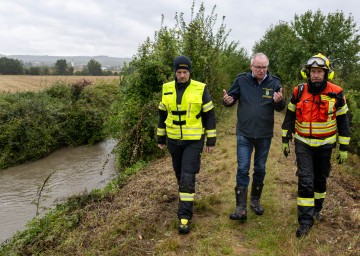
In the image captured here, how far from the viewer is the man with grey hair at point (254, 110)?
198 inches

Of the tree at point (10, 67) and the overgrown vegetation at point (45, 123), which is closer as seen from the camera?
the overgrown vegetation at point (45, 123)

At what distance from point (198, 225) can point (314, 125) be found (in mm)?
2240

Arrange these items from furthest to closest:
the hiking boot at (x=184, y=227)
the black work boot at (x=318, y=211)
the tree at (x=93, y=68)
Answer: the tree at (x=93, y=68), the black work boot at (x=318, y=211), the hiking boot at (x=184, y=227)

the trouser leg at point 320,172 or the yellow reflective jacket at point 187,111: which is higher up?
the yellow reflective jacket at point 187,111

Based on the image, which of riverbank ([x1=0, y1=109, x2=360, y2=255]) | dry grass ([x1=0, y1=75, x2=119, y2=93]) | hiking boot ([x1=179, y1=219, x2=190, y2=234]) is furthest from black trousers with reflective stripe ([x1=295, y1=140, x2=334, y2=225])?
dry grass ([x1=0, y1=75, x2=119, y2=93])

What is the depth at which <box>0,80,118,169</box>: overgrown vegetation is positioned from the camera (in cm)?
1605

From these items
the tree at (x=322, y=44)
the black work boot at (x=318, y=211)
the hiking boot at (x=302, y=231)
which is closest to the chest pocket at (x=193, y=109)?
the hiking boot at (x=302, y=231)

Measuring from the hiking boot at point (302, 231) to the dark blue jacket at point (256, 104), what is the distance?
4.50 ft

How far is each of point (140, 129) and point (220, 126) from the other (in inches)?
207

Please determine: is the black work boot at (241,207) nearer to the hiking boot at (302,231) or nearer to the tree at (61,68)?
the hiking boot at (302,231)

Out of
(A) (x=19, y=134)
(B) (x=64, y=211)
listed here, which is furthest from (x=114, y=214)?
(A) (x=19, y=134)

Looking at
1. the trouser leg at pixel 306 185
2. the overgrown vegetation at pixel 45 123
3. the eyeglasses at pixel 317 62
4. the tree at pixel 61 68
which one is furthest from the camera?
the tree at pixel 61 68

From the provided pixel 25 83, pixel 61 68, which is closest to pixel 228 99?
pixel 25 83

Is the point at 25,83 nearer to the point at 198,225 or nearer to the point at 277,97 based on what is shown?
the point at 198,225
